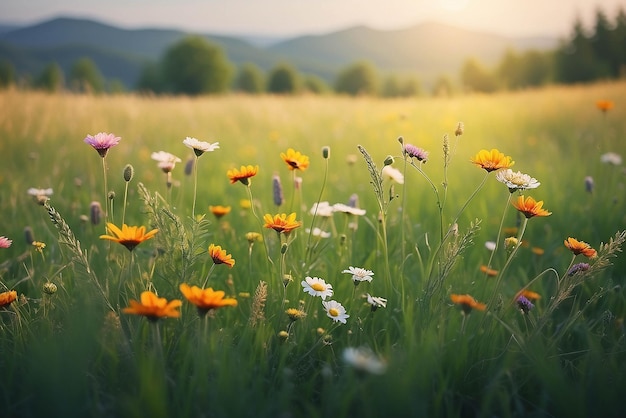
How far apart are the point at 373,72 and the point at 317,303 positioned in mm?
54972

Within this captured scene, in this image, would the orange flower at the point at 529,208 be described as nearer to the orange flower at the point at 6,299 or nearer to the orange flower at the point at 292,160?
the orange flower at the point at 292,160

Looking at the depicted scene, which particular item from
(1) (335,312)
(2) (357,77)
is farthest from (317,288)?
(2) (357,77)

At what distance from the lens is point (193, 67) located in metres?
42.8

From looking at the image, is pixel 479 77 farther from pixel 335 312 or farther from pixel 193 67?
pixel 335 312

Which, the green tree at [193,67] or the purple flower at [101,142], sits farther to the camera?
the green tree at [193,67]

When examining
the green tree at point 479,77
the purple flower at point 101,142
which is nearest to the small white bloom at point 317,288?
the purple flower at point 101,142

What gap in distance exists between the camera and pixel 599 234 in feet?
7.68

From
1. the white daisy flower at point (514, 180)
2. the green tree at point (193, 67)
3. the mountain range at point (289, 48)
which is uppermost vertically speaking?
the mountain range at point (289, 48)

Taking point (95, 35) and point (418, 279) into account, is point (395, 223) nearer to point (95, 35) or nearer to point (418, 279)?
point (418, 279)

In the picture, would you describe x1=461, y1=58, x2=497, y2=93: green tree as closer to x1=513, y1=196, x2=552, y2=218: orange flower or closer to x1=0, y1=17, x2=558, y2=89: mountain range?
x1=0, y1=17, x2=558, y2=89: mountain range

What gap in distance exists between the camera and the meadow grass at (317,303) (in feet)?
3.32

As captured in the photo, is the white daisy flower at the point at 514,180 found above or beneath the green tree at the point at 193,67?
beneath

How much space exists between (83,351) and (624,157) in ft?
13.5

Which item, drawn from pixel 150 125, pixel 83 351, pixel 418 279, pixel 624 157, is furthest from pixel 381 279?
pixel 150 125
